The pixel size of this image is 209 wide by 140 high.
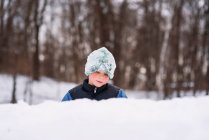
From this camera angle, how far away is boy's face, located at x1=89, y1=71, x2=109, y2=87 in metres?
3.23

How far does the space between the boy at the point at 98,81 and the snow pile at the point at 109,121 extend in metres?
0.97

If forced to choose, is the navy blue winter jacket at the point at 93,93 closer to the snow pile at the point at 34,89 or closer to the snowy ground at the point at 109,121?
the snowy ground at the point at 109,121

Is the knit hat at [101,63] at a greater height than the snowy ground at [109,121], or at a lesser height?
greater

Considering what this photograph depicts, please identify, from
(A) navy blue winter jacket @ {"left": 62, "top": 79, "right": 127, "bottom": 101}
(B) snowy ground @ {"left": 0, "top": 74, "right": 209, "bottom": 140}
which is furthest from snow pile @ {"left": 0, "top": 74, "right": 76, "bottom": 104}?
(B) snowy ground @ {"left": 0, "top": 74, "right": 209, "bottom": 140}

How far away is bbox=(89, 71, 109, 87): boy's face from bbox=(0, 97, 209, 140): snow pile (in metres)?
0.95

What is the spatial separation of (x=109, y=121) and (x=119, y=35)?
16.6 meters

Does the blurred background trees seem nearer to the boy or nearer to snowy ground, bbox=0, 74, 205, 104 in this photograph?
snowy ground, bbox=0, 74, 205, 104

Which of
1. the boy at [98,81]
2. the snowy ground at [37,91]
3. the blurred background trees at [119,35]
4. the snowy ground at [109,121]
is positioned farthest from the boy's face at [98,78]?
the snowy ground at [37,91]

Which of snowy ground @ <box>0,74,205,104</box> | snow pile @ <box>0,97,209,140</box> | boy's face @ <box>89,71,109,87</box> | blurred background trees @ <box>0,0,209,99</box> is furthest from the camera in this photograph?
blurred background trees @ <box>0,0,209,99</box>

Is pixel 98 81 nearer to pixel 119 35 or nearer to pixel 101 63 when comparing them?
pixel 101 63

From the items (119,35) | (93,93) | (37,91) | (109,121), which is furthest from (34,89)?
(109,121)

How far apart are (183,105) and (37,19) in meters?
16.7

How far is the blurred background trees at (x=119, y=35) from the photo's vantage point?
48.2ft

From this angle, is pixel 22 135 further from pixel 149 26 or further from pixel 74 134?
pixel 149 26
